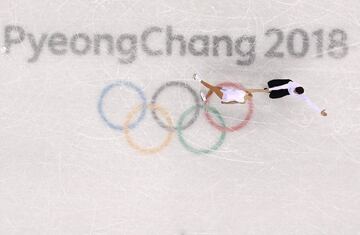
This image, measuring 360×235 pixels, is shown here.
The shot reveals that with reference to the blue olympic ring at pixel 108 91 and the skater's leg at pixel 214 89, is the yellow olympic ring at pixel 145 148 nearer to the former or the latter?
the blue olympic ring at pixel 108 91

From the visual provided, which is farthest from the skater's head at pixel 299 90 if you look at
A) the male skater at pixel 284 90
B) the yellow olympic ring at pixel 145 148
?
the yellow olympic ring at pixel 145 148

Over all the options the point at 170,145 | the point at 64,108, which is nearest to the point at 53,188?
the point at 64,108

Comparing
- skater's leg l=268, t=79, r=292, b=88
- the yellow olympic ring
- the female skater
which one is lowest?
the yellow olympic ring

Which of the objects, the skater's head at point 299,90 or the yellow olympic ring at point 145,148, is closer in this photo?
the skater's head at point 299,90

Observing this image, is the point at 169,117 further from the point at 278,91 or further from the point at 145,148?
the point at 278,91

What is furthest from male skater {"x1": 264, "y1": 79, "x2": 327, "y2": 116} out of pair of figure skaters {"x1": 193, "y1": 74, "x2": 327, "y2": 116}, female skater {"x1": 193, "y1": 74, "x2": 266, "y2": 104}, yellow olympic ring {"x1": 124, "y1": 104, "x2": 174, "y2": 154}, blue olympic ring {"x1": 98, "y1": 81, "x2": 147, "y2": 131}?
blue olympic ring {"x1": 98, "y1": 81, "x2": 147, "y2": 131}

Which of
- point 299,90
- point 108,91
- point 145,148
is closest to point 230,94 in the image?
point 299,90

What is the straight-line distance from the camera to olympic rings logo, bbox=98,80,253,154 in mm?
2703

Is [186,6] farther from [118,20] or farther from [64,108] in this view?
[64,108]

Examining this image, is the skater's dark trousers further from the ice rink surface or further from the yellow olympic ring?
the yellow olympic ring

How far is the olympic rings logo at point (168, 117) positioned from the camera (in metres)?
2.70

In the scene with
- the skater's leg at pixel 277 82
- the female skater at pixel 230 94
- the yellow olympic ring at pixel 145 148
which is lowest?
the yellow olympic ring at pixel 145 148

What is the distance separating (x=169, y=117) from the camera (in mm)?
2707

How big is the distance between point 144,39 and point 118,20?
167mm
